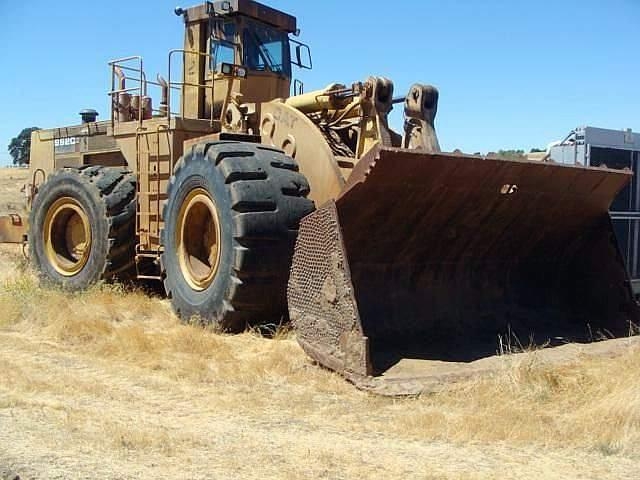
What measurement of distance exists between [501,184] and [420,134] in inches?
42.1

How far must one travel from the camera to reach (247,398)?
5.21 metres

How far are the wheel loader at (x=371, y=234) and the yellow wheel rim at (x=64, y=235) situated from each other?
60.1 inches

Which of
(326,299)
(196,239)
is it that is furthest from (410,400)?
(196,239)

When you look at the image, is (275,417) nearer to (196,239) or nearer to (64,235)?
(196,239)

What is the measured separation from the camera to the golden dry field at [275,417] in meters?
3.84

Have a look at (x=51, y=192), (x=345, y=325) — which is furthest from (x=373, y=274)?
(x=51, y=192)

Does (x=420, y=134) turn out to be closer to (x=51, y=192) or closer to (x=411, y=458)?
(x=411, y=458)

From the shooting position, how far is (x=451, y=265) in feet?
23.1

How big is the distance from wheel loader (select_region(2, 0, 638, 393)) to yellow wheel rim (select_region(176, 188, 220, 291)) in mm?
16

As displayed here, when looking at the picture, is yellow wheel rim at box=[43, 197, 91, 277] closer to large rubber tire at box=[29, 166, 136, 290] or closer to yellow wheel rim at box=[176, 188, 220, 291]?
large rubber tire at box=[29, 166, 136, 290]

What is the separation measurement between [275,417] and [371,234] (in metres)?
1.98

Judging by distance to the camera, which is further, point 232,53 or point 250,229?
point 232,53

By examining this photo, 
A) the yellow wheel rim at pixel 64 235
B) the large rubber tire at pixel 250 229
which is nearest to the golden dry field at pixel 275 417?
the large rubber tire at pixel 250 229

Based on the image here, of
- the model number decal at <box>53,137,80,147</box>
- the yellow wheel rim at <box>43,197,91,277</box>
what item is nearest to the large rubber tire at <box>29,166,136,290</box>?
the yellow wheel rim at <box>43,197,91,277</box>
